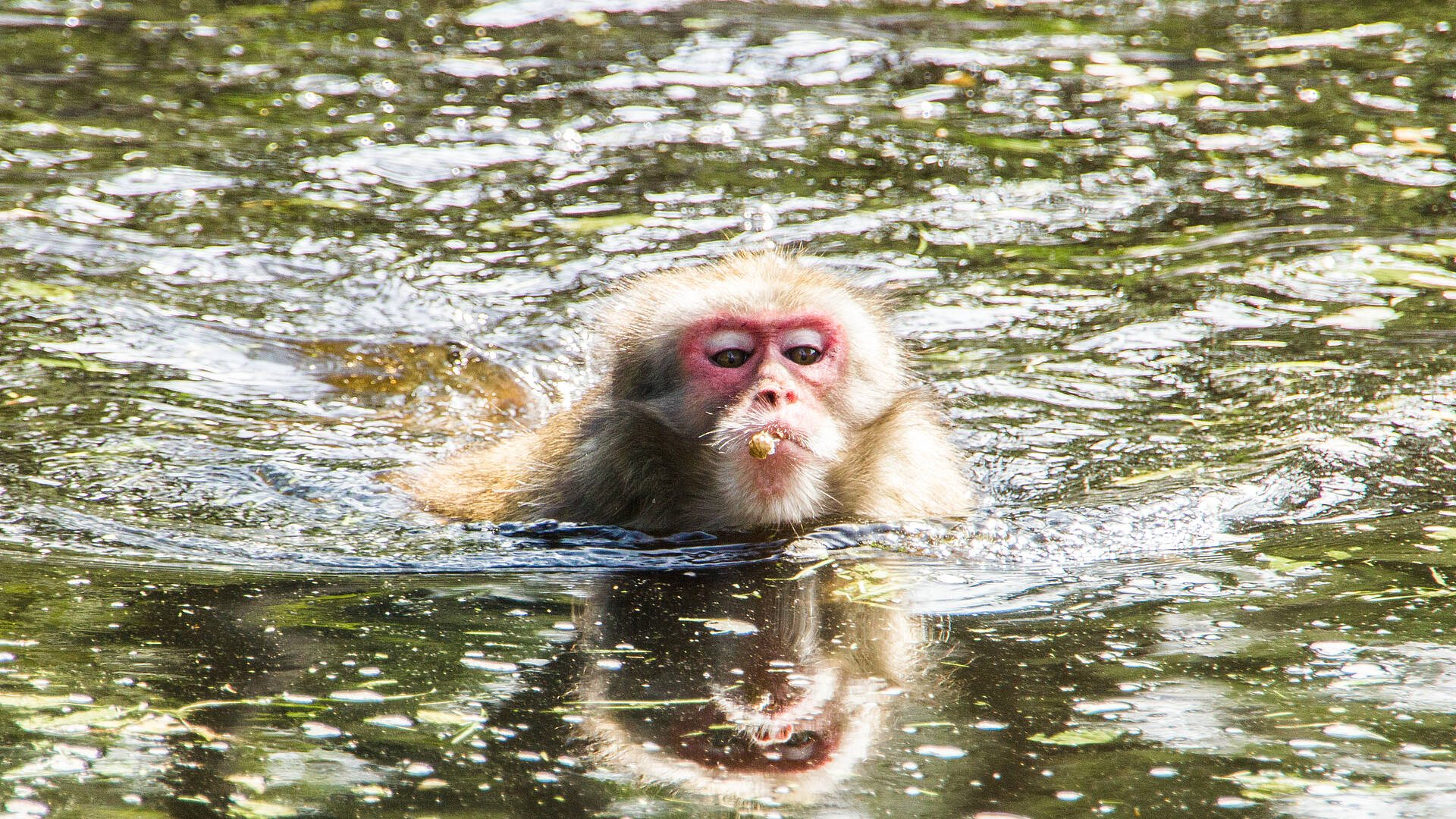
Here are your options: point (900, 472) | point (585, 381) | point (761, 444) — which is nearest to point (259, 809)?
point (761, 444)

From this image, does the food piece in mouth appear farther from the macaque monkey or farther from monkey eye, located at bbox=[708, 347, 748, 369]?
monkey eye, located at bbox=[708, 347, 748, 369]

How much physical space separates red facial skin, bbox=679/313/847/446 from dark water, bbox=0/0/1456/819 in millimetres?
458

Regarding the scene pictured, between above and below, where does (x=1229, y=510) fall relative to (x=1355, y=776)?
below

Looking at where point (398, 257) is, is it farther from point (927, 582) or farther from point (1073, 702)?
point (1073, 702)

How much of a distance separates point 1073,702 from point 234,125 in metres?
6.82

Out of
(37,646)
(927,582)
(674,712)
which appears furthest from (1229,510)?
(37,646)

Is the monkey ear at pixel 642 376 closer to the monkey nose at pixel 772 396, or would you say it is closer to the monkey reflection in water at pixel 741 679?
the monkey nose at pixel 772 396

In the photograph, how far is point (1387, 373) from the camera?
6.06 meters

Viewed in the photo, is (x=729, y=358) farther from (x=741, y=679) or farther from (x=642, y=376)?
(x=741, y=679)

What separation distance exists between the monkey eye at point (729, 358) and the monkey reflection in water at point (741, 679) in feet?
2.29

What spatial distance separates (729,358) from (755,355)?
3.2 inches

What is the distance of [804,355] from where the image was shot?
485cm

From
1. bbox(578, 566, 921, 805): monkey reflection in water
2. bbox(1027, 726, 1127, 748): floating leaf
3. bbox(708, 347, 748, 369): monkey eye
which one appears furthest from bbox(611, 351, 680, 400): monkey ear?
bbox(1027, 726, 1127, 748): floating leaf

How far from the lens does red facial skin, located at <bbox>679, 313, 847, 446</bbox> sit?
188 inches
